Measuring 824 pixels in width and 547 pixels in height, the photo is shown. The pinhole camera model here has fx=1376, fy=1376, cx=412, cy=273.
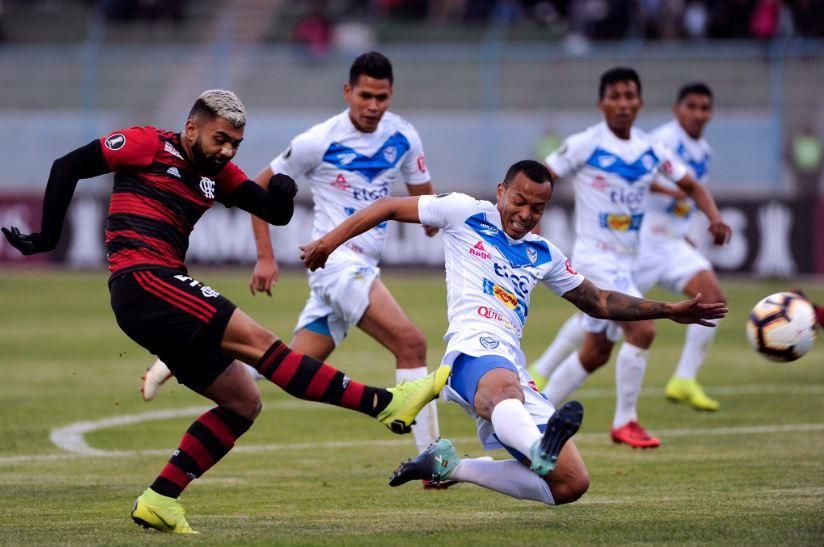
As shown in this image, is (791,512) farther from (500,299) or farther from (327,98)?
(327,98)

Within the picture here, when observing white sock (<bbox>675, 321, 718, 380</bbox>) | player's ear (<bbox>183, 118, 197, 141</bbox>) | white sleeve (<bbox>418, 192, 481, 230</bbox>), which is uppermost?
player's ear (<bbox>183, 118, 197, 141</bbox>)

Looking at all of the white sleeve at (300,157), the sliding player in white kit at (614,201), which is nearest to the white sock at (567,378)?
the sliding player in white kit at (614,201)

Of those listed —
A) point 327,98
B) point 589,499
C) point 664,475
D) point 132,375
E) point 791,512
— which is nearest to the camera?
point 791,512

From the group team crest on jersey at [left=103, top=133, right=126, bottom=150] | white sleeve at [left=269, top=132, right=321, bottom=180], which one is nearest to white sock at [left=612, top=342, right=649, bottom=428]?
white sleeve at [left=269, top=132, right=321, bottom=180]

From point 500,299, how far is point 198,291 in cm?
171

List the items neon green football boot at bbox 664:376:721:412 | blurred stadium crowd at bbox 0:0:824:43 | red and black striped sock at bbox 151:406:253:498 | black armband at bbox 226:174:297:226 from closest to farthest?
red and black striped sock at bbox 151:406:253:498, black armband at bbox 226:174:297:226, neon green football boot at bbox 664:376:721:412, blurred stadium crowd at bbox 0:0:824:43

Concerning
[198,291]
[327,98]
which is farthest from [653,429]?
[327,98]

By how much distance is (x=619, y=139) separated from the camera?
449 inches

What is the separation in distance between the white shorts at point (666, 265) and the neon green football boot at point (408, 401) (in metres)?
5.81

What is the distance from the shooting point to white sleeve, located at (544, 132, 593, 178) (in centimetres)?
1130

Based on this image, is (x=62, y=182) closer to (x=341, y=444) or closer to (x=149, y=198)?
(x=149, y=198)

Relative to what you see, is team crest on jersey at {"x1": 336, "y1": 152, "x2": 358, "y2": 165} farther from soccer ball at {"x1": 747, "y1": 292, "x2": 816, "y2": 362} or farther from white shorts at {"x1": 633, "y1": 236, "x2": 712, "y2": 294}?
white shorts at {"x1": 633, "y1": 236, "x2": 712, "y2": 294}

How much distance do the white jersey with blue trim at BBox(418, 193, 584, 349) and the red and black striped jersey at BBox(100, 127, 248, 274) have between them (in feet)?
4.39

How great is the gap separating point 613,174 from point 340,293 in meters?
3.00
